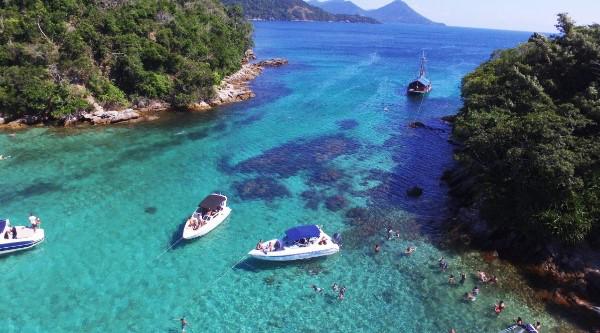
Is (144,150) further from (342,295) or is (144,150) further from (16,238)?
(342,295)

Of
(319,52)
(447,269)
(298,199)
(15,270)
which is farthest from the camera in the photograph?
(319,52)

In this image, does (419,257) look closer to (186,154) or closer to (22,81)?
(186,154)

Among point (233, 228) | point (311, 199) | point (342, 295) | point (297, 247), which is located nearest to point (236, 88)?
point (311, 199)

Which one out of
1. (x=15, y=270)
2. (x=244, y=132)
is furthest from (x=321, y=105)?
(x=15, y=270)

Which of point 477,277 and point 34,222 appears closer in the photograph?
point 477,277

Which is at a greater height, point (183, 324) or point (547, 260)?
point (547, 260)

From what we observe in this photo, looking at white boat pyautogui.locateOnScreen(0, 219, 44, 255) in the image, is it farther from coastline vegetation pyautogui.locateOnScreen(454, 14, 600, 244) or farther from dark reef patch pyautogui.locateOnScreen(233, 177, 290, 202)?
coastline vegetation pyautogui.locateOnScreen(454, 14, 600, 244)
